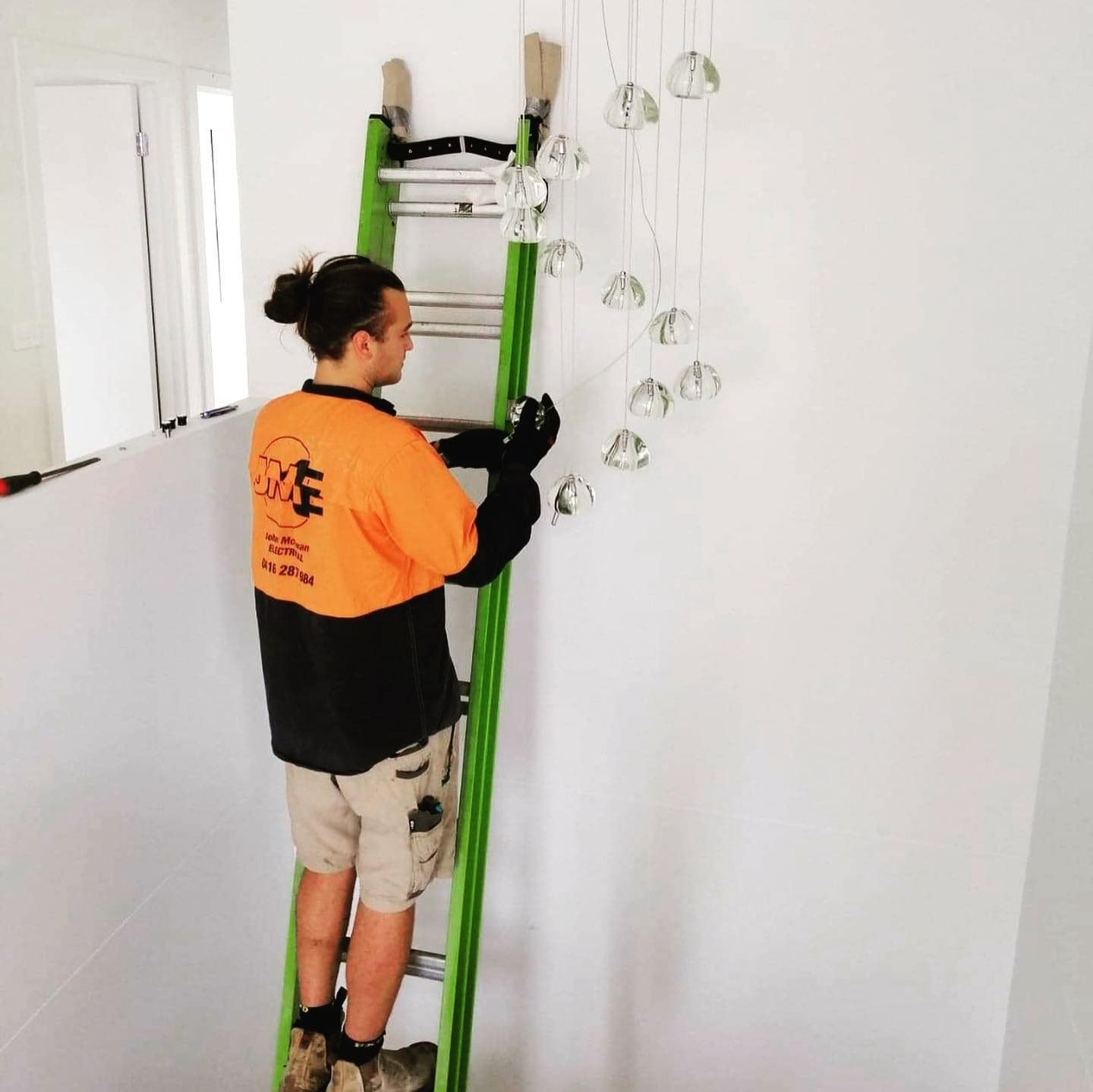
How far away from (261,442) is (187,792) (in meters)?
0.82

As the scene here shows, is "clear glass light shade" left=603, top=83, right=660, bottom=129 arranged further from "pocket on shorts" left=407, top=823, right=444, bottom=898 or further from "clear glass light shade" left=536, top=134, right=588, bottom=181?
"pocket on shorts" left=407, top=823, right=444, bottom=898

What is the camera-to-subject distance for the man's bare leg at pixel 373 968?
1.93m

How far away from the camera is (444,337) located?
229cm

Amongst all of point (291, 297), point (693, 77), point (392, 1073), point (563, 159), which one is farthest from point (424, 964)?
point (693, 77)

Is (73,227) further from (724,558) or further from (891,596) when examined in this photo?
(891,596)

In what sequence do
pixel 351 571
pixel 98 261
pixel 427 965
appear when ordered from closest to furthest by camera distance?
pixel 351 571, pixel 427 965, pixel 98 261

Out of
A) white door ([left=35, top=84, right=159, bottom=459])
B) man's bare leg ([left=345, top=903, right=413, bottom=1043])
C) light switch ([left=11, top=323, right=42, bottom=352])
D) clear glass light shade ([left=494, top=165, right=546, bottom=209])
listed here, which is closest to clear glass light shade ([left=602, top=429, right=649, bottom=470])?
clear glass light shade ([left=494, top=165, right=546, bottom=209])

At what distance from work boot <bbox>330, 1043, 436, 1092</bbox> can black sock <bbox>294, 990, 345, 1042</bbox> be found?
0.07m

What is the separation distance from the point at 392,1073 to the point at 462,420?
124 cm

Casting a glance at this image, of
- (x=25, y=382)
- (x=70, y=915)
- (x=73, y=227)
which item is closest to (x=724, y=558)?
(x=70, y=915)

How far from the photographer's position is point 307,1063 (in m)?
1.98

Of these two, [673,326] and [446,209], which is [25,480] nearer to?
[446,209]

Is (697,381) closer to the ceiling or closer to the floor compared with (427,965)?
closer to the ceiling

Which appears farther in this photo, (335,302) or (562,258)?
(562,258)
